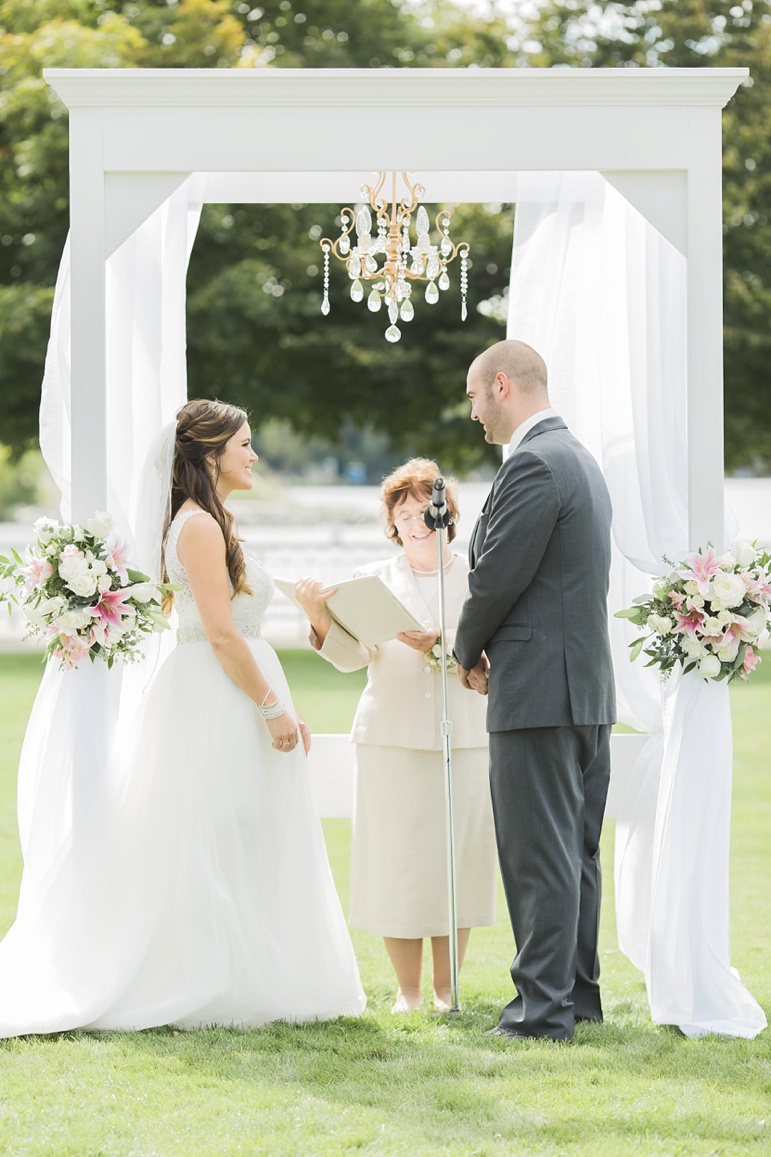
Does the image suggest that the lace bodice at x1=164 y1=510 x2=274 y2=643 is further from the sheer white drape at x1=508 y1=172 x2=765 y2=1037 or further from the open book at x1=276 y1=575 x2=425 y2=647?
the sheer white drape at x1=508 y1=172 x2=765 y2=1037

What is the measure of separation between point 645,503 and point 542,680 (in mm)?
760

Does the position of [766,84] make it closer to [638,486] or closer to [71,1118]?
[638,486]

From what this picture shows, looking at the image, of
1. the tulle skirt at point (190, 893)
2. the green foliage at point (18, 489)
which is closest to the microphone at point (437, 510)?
the tulle skirt at point (190, 893)

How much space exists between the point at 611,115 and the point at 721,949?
2531mm

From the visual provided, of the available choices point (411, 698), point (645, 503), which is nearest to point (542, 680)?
point (411, 698)

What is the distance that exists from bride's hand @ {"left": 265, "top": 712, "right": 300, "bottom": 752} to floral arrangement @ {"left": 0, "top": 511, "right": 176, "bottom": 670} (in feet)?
1.44

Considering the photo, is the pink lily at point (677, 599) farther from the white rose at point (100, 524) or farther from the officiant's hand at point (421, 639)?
the white rose at point (100, 524)

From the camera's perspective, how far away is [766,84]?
14.3 metres

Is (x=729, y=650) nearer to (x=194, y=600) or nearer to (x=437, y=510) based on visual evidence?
(x=437, y=510)

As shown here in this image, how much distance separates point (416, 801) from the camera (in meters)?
4.49

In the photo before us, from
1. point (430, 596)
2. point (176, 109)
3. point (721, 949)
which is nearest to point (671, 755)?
point (721, 949)

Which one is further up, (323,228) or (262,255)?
(323,228)

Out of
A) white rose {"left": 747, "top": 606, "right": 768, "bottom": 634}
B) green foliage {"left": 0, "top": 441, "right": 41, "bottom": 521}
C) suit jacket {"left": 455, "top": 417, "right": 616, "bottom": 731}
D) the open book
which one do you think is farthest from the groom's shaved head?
green foliage {"left": 0, "top": 441, "right": 41, "bottom": 521}

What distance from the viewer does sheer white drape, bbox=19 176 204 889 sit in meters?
4.23
